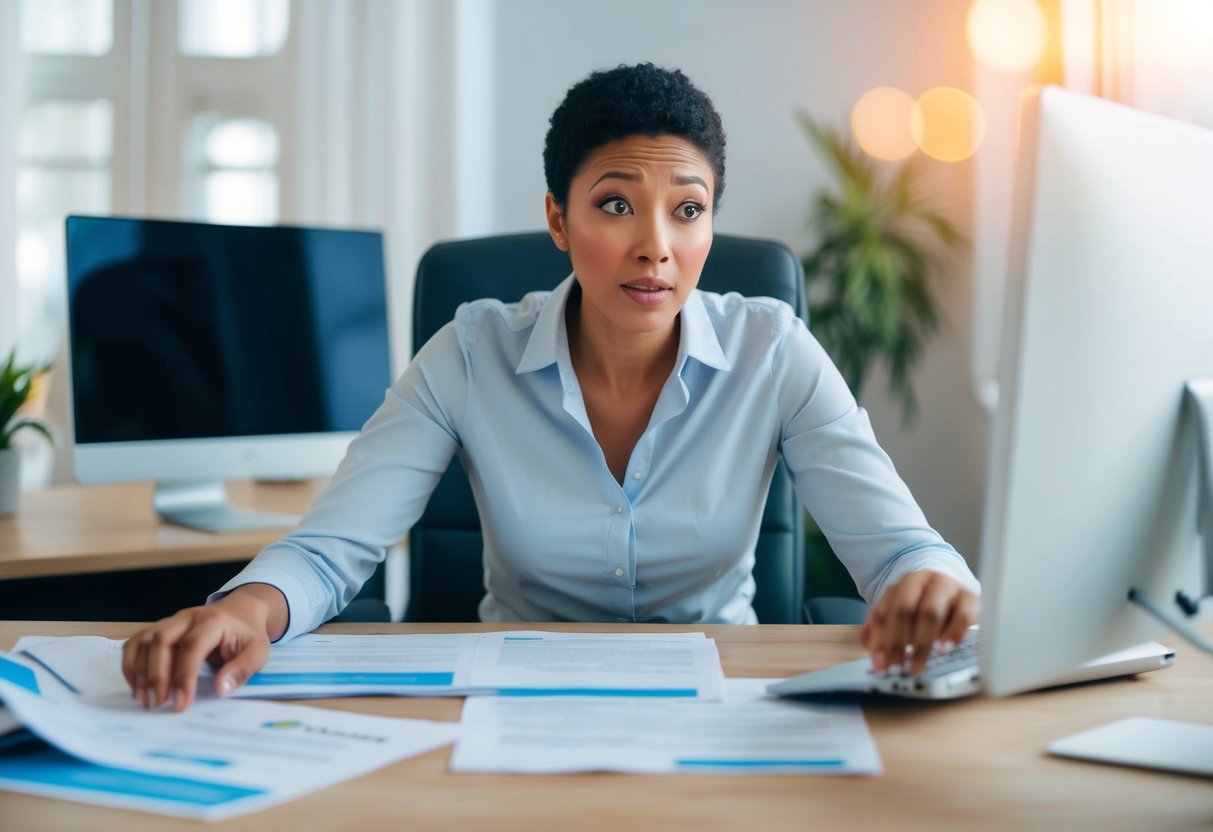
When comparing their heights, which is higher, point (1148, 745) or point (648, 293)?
point (648, 293)

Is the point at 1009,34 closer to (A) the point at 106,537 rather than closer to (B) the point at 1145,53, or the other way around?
(B) the point at 1145,53

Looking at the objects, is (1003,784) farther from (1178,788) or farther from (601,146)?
(601,146)

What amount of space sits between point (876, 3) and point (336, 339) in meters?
2.19

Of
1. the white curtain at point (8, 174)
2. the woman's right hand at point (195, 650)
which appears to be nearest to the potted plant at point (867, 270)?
the woman's right hand at point (195, 650)

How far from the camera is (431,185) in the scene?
327 centimetres

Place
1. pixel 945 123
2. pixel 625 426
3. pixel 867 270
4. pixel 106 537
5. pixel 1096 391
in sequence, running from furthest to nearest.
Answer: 1. pixel 945 123
2. pixel 867 270
3. pixel 106 537
4. pixel 625 426
5. pixel 1096 391

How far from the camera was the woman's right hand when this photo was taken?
807 mm

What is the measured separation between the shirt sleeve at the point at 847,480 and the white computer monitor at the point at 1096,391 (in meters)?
0.30

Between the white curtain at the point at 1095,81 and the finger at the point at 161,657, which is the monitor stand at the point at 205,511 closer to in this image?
the finger at the point at 161,657

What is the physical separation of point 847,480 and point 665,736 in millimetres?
511

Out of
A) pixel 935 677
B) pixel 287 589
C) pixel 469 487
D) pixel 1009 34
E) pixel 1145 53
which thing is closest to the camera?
pixel 935 677

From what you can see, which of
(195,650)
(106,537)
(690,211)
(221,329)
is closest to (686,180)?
(690,211)

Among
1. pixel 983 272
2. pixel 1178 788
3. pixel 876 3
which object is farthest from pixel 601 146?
pixel 876 3

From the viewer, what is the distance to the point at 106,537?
1.65 metres
